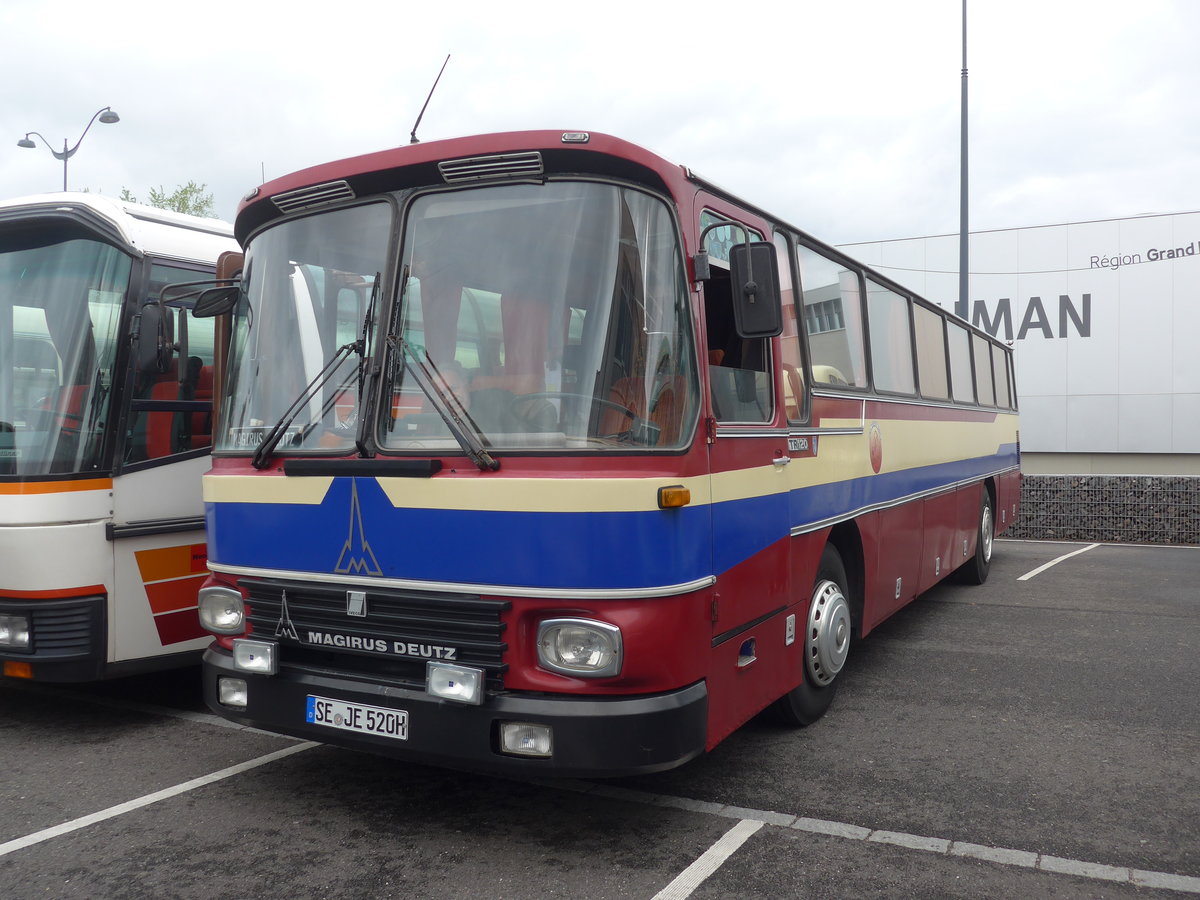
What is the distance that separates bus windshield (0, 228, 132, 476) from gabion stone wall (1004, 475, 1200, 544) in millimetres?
15015

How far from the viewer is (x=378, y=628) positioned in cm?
402

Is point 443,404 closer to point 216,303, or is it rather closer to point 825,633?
point 216,303

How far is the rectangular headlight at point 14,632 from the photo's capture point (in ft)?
17.6

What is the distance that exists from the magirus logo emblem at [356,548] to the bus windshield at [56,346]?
2276 mm

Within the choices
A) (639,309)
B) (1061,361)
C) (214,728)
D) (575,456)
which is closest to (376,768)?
(214,728)

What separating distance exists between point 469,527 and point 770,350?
1.83 m

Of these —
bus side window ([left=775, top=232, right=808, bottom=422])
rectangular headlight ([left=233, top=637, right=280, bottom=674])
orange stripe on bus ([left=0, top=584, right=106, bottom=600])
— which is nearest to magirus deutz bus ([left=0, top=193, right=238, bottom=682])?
orange stripe on bus ([left=0, top=584, right=106, bottom=600])

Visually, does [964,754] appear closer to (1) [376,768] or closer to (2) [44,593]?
(1) [376,768]

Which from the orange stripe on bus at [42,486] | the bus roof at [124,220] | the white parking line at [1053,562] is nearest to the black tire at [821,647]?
the orange stripe on bus at [42,486]

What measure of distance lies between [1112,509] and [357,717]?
50.5ft

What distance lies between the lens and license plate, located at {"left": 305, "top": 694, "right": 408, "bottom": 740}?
3.91 m

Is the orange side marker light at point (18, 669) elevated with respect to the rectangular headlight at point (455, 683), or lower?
lower

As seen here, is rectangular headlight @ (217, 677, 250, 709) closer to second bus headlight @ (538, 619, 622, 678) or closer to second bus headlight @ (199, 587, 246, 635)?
second bus headlight @ (199, 587, 246, 635)

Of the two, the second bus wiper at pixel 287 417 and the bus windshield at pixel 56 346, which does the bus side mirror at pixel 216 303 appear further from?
the bus windshield at pixel 56 346
